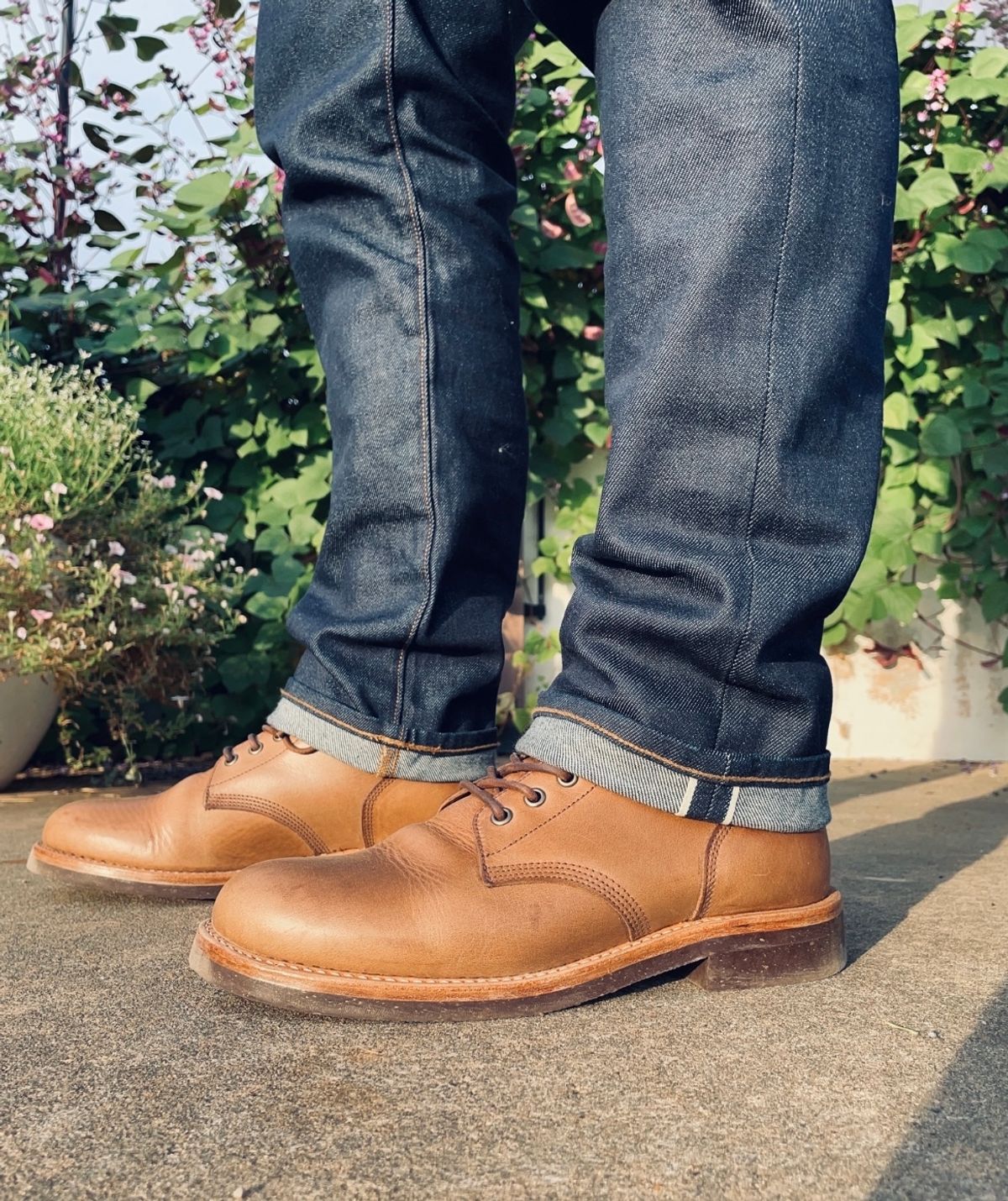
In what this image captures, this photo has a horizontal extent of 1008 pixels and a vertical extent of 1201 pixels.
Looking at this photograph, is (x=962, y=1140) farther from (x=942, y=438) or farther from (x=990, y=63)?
(x=990, y=63)

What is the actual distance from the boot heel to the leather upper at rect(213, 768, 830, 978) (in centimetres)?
3

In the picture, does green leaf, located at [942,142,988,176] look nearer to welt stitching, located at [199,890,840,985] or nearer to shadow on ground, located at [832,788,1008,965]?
shadow on ground, located at [832,788,1008,965]

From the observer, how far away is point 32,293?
2.50 m

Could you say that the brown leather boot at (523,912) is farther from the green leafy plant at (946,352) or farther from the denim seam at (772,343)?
the green leafy plant at (946,352)

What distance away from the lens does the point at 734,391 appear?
822 millimetres

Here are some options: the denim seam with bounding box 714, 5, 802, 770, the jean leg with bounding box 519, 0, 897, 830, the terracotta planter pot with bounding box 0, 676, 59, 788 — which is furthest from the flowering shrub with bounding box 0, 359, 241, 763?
the denim seam with bounding box 714, 5, 802, 770

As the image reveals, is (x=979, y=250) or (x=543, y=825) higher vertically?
(x=979, y=250)

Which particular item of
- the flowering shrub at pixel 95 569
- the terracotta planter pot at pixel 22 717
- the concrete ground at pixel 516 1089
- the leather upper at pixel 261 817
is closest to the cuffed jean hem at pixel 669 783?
the concrete ground at pixel 516 1089

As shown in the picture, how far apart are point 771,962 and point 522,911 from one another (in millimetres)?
211

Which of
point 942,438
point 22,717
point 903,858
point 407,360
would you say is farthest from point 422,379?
point 942,438

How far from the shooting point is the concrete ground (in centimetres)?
55

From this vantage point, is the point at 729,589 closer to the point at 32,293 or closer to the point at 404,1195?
the point at 404,1195

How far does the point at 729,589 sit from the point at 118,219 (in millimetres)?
2340

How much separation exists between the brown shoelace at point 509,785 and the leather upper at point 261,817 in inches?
7.1
